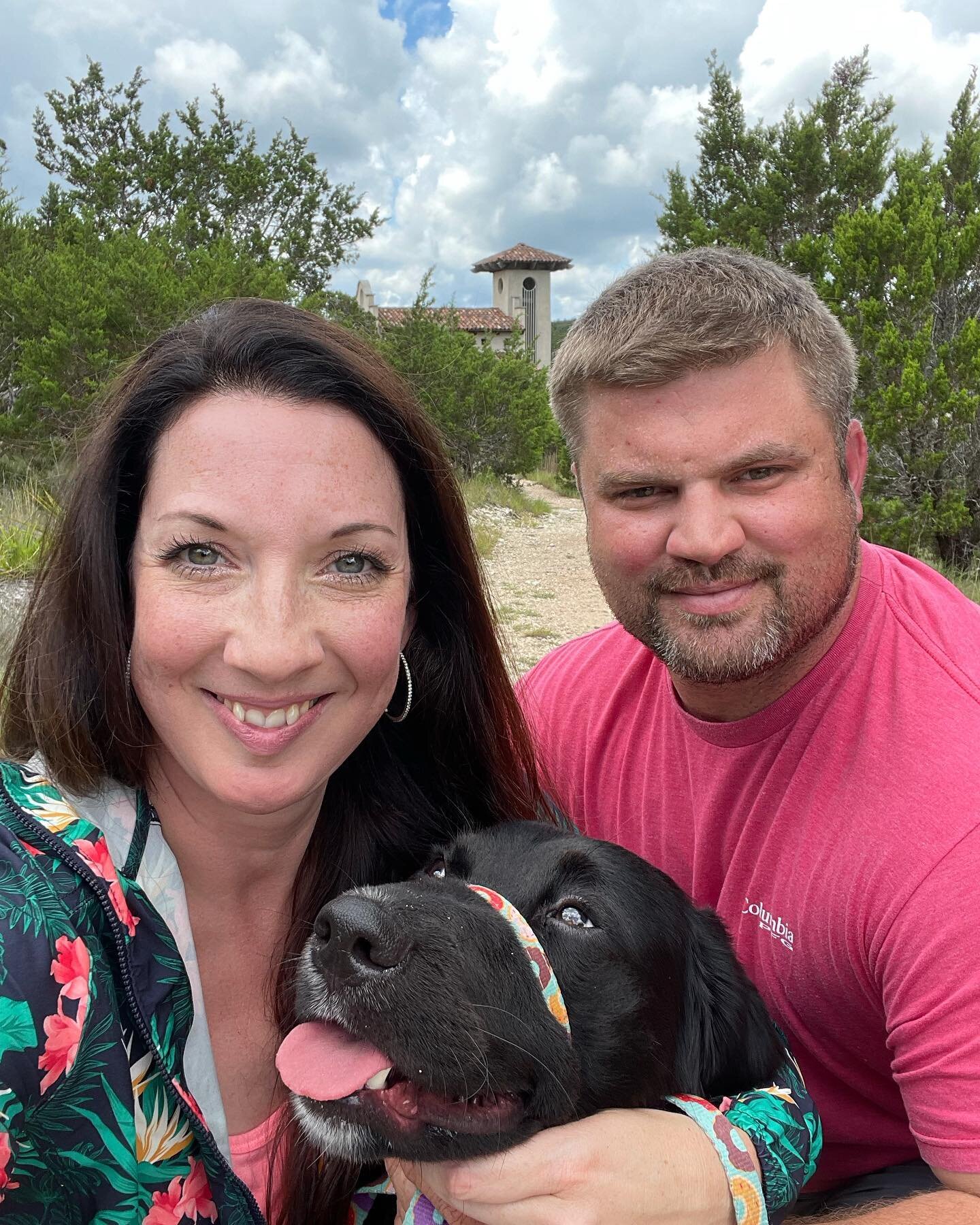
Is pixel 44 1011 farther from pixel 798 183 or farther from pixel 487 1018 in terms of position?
pixel 798 183

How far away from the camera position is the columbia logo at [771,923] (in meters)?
2.30

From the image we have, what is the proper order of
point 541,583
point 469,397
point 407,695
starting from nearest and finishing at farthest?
point 407,695, point 541,583, point 469,397

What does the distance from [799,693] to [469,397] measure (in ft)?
67.2

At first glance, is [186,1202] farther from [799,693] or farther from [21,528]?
[21,528]

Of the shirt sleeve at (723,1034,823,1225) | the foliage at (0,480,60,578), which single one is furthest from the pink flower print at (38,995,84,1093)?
the foliage at (0,480,60,578)

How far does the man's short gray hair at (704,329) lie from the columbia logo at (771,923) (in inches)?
45.6

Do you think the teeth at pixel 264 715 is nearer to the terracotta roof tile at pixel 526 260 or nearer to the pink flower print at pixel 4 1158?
the pink flower print at pixel 4 1158

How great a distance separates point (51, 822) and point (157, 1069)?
1.67 feet

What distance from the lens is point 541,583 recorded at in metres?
12.3

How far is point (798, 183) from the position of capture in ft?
45.3

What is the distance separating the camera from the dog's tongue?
5.65 feet

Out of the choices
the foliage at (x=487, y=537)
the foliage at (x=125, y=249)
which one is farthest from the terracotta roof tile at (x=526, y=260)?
the foliage at (x=487, y=537)

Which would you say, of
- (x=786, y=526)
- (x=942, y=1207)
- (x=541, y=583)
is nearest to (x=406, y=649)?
(x=786, y=526)

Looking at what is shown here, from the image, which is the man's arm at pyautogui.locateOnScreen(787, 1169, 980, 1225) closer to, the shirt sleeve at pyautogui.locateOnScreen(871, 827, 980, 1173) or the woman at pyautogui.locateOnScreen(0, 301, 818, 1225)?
the shirt sleeve at pyautogui.locateOnScreen(871, 827, 980, 1173)
